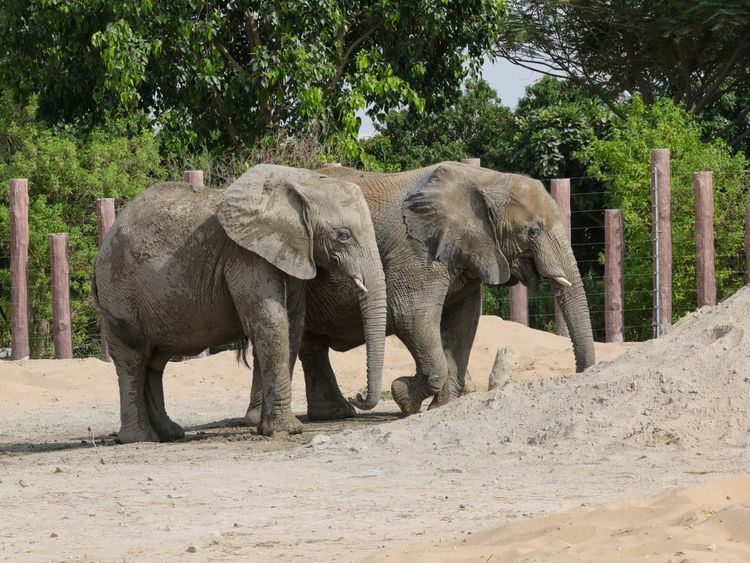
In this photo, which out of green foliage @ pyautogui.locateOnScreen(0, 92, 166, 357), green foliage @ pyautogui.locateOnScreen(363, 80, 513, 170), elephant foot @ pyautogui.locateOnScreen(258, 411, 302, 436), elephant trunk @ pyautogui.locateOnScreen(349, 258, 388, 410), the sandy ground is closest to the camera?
the sandy ground

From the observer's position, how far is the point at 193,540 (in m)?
7.01

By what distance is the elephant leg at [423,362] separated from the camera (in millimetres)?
11688

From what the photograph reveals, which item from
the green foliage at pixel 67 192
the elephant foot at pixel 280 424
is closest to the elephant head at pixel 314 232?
the elephant foot at pixel 280 424

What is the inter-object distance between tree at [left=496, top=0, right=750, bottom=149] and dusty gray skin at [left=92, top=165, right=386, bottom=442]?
1760 cm

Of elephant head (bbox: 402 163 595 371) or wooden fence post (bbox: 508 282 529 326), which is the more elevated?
elephant head (bbox: 402 163 595 371)

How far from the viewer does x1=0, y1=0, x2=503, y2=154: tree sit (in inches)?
794

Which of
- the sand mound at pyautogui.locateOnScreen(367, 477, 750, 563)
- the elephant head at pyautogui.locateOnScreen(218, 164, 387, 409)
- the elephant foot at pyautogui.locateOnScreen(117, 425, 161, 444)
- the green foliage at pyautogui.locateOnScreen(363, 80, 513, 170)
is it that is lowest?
the sand mound at pyautogui.locateOnScreen(367, 477, 750, 563)

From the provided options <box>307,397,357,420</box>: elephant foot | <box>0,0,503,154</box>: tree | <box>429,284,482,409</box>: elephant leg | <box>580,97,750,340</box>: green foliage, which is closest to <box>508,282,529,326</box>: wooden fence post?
<box>580,97,750,340</box>: green foliage

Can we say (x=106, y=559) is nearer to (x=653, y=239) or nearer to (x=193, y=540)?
(x=193, y=540)

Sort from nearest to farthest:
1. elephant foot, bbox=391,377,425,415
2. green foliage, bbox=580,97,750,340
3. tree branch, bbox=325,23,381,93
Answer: elephant foot, bbox=391,377,425,415 < green foliage, bbox=580,97,750,340 < tree branch, bbox=325,23,381,93

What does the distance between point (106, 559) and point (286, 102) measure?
586 inches

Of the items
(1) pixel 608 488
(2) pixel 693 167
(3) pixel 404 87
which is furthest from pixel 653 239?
(1) pixel 608 488

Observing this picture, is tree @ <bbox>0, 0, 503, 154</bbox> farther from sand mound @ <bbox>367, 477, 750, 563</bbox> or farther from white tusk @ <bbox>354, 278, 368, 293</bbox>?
sand mound @ <bbox>367, 477, 750, 563</bbox>

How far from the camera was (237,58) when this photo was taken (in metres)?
22.2
